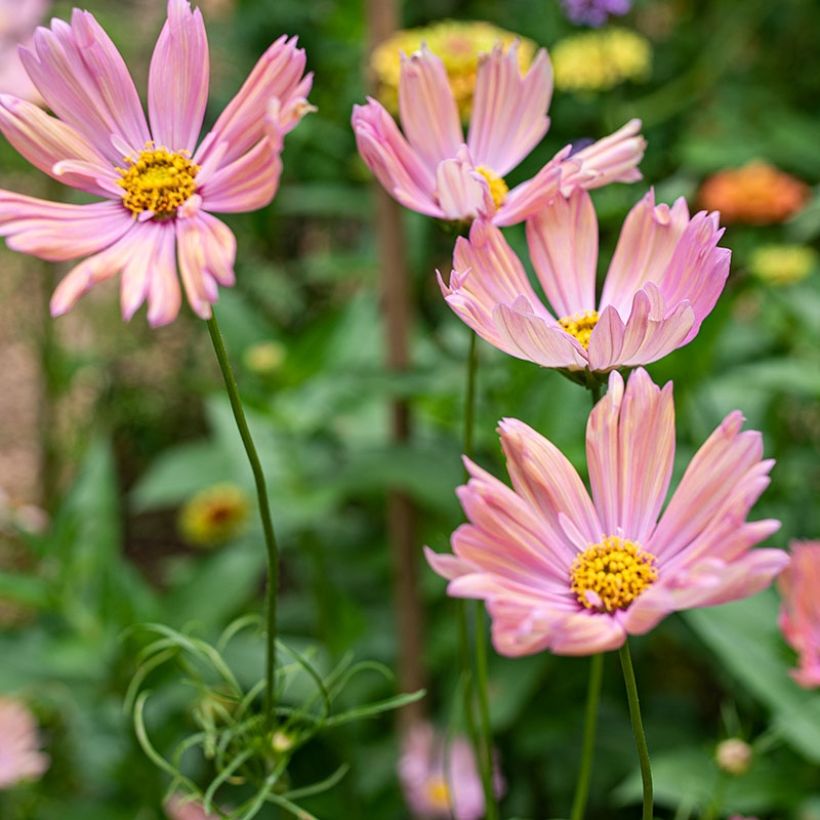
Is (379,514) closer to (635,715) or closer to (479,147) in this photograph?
(479,147)

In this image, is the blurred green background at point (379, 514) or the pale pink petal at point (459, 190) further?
the blurred green background at point (379, 514)

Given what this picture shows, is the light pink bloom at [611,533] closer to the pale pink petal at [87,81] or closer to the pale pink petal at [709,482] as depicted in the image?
the pale pink petal at [709,482]

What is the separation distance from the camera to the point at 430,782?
745 millimetres

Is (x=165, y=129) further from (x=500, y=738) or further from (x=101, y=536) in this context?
(x=500, y=738)

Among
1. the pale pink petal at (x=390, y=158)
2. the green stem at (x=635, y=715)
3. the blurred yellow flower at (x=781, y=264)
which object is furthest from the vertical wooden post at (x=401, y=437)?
the green stem at (x=635, y=715)

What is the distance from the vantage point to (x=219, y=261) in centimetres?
25

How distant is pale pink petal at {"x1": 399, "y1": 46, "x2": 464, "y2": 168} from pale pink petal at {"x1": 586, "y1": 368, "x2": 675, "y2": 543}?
0.37 ft

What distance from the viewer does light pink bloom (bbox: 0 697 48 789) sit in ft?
2.06

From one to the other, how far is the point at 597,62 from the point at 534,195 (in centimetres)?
76

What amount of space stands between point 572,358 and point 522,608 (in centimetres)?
8

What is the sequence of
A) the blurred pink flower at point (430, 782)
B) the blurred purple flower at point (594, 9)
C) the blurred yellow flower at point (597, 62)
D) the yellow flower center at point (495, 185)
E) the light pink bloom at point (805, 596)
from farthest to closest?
the blurred yellow flower at point (597, 62) < the blurred purple flower at point (594, 9) < the blurred pink flower at point (430, 782) < the light pink bloom at point (805, 596) < the yellow flower center at point (495, 185)

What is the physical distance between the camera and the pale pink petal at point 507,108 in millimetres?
355

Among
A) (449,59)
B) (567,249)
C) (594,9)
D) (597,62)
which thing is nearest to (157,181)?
(567,249)

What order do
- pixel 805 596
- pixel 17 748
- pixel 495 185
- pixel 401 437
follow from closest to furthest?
pixel 495 185
pixel 805 596
pixel 17 748
pixel 401 437
